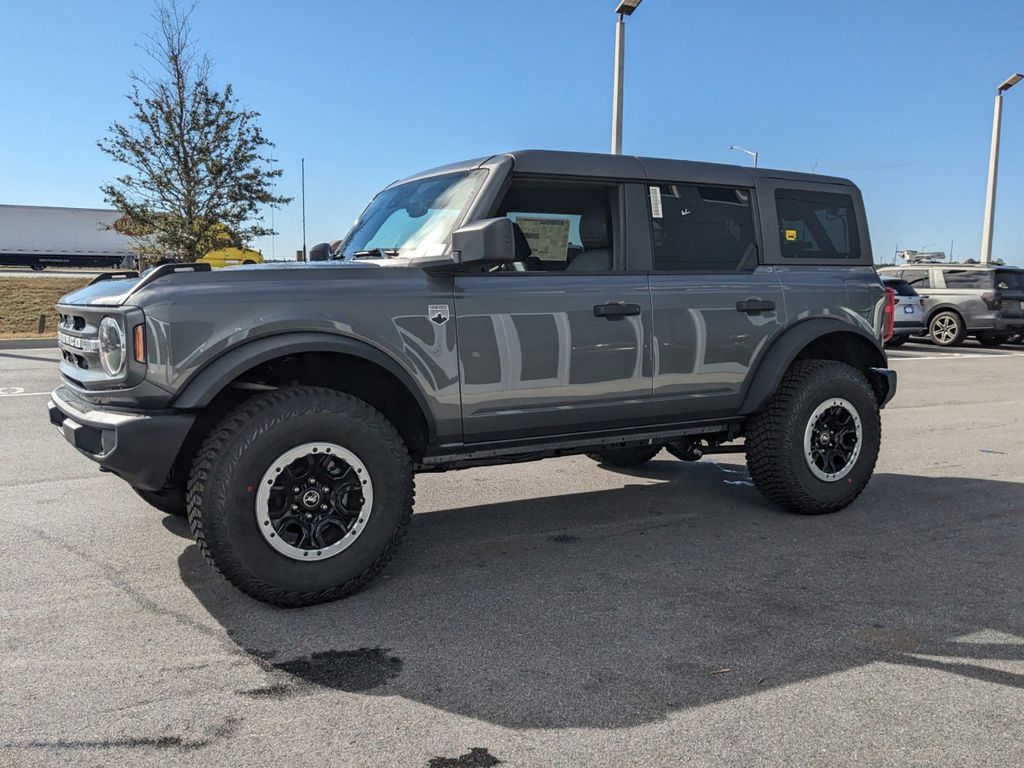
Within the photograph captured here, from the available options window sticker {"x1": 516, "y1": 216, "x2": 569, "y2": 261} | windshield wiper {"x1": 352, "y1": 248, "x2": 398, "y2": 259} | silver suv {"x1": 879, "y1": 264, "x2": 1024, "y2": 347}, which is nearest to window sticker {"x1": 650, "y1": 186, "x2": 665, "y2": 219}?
window sticker {"x1": 516, "y1": 216, "x2": 569, "y2": 261}

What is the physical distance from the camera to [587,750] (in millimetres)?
2465

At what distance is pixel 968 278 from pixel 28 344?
19.9m

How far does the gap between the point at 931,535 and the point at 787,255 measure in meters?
1.80

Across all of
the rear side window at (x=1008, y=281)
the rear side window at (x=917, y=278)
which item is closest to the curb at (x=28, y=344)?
the rear side window at (x=917, y=278)

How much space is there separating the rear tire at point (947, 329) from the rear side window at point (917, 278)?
827 millimetres

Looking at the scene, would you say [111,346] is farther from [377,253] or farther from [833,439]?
[833,439]

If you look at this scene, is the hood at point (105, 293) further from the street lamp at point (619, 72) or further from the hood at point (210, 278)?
the street lamp at point (619, 72)

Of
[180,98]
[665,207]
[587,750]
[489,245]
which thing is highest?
[180,98]

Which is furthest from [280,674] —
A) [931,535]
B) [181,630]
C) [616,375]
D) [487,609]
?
[931,535]

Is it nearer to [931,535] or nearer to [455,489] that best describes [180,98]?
[455,489]

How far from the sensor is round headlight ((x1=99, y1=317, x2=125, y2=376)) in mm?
3336

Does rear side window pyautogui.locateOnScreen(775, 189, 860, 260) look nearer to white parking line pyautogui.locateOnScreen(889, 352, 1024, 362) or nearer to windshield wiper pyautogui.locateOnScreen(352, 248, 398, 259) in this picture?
windshield wiper pyautogui.locateOnScreen(352, 248, 398, 259)

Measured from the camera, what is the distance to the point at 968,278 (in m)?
19.1

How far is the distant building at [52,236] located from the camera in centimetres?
4803
